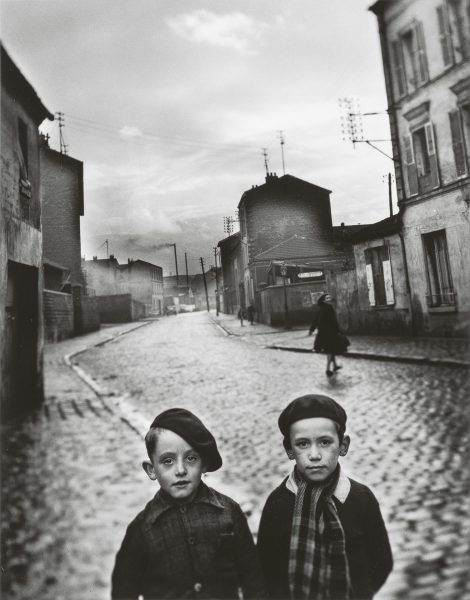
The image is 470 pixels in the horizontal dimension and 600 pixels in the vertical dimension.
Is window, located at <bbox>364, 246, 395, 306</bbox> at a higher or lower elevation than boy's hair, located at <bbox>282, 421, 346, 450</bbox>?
higher

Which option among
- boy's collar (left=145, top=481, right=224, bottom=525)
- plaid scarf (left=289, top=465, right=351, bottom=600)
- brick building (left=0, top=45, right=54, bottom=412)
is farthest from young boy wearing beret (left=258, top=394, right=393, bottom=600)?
brick building (left=0, top=45, right=54, bottom=412)

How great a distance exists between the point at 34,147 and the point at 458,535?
2863mm

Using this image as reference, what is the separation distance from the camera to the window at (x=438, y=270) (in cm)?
318

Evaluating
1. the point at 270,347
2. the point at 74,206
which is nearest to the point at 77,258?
the point at 74,206

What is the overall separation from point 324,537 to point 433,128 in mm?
2892

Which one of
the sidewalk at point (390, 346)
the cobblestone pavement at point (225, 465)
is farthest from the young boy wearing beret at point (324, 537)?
the sidewalk at point (390, 346)

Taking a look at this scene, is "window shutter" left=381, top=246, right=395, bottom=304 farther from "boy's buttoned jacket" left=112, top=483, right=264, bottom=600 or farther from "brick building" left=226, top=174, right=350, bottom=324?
"boy's buttoned jacket" left=112, top=483, right=264, bottom=600

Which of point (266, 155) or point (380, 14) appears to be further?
point (380, 14)

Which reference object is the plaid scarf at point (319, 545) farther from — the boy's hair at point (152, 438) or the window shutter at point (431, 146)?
the window shutter at point (431, 146)

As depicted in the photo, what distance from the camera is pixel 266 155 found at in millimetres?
2141

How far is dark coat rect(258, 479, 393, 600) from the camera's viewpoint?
1.16 meters

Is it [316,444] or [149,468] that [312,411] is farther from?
[149,468]

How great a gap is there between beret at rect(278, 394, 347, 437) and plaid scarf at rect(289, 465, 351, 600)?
17cm

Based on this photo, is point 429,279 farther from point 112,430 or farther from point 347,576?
point 112,430
